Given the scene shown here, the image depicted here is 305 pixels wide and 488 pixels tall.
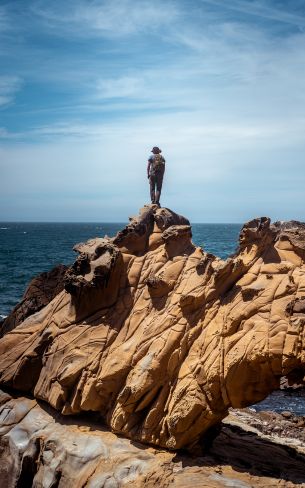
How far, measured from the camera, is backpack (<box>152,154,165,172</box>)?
49.4ft

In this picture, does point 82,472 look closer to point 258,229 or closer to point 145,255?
point 145,255

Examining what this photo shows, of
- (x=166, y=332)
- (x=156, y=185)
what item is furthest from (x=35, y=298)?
(x=166, y=332)

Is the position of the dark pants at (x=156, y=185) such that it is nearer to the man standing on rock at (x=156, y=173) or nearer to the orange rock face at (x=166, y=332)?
the man standing on rock at (x=156, y=173)

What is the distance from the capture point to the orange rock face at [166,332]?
33.1ft

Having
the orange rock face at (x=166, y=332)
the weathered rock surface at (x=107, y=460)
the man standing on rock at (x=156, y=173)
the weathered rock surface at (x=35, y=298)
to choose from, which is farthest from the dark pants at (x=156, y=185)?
the weathered rock surface at (x=107, y=460)

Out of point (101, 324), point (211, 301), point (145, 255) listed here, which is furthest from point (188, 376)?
point (145, 255)

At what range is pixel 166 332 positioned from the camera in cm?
1103

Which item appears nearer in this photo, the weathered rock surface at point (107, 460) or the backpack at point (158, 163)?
the weathered rock surface at point (107, 460)

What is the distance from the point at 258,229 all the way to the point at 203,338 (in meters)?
2.79

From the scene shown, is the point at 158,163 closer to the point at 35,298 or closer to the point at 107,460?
the point at 35,298

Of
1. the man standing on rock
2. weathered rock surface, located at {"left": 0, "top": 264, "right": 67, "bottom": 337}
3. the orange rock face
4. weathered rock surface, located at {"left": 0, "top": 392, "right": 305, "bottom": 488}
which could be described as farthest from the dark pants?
weathered rock surface, located at {"left": 0, "top": 392, "right": 305, "bottom": 488}

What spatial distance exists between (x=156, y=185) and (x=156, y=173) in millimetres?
367

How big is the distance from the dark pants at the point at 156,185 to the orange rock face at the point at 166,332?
1.50 m

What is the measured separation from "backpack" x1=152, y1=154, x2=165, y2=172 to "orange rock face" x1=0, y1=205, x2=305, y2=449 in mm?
2044
